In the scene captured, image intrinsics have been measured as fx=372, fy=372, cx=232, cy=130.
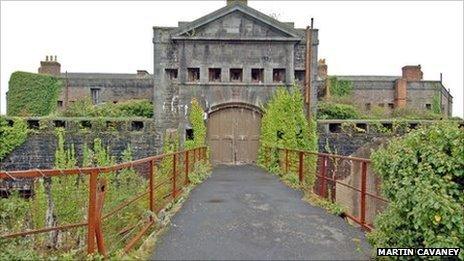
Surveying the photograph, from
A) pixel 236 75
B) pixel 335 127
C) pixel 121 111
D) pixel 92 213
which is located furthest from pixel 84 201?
pixel 335 127

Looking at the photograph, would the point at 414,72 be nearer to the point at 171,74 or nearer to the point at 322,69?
the point at 322,69

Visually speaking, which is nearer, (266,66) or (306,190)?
(306,190)

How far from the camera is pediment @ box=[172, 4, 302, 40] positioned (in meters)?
15.7

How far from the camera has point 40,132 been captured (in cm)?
1594

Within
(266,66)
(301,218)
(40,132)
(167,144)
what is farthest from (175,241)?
(40,132)

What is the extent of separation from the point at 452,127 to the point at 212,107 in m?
12.3

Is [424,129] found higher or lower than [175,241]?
higher

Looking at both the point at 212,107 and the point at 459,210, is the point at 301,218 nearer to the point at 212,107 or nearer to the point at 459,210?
the point at 459,210

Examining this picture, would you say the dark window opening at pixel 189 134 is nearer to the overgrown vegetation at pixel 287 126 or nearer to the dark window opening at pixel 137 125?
the dark window opening at pixel 137 125

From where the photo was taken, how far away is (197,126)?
15711mm

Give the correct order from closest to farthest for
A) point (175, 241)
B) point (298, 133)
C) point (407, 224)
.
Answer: point (407, 224) < point (175, 241) < point (298, 133)

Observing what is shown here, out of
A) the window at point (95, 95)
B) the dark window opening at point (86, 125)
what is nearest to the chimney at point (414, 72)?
the window at point (95, 95)

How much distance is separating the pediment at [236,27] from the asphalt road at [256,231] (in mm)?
8767

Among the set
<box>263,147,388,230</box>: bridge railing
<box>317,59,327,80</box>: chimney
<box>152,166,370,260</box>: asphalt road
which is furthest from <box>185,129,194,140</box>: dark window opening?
<box>317,59,327,80</box>: chimney
